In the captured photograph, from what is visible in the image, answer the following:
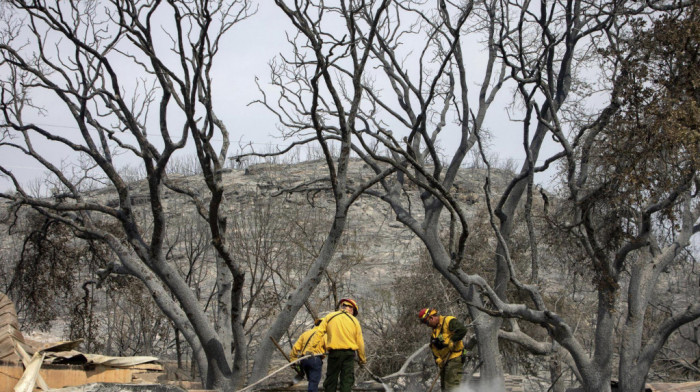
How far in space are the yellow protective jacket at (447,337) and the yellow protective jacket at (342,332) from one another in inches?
82.2

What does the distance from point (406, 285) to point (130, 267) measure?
11834 mm

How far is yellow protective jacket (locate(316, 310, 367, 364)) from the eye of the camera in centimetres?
956

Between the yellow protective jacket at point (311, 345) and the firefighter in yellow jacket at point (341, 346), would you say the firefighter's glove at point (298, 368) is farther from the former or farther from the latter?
the firefighter in yellow jacket at point (341, 346)

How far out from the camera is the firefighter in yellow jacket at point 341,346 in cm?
957

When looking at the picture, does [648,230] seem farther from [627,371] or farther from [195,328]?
[195,328]

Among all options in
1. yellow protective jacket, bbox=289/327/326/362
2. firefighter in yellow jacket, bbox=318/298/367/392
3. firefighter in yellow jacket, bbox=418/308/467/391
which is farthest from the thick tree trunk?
firefighter in yellow jacket, bbox=418/308/467/391

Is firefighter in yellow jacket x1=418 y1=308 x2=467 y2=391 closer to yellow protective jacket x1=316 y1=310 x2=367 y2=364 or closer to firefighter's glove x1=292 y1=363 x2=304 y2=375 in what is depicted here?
yellow protective jacket x1=316 y1=310 x2=367 y2=364

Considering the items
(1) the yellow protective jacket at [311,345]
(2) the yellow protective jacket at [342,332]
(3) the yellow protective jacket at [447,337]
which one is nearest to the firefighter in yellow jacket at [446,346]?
(3) the yellow protective jacket at [447,337]

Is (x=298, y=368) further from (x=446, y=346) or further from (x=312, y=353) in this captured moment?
(x=446, y=346)

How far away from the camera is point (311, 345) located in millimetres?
9719

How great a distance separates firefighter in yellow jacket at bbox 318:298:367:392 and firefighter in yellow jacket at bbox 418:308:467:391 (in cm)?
190

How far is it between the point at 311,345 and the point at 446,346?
277cm

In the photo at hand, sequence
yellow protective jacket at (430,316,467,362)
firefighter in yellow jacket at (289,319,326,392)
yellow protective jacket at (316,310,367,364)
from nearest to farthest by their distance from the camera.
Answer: yellow protective jacket at (316,310,367,364), firefighter in yellow jacket at (289,319,326,392), yellow protective jacket at (430,316,467,362)

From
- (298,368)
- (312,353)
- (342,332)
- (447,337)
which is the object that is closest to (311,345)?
(312,353)
